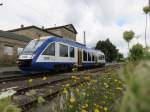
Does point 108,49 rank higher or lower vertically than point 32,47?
higher

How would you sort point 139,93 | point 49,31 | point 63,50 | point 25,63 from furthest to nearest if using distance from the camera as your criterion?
1. point 49,31
2. point 63,50
3. point 25,63
4. point 139,93

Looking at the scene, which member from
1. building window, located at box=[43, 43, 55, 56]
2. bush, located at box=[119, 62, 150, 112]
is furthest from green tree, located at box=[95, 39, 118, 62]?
bush, located at box=[119, 62, 150, 112]

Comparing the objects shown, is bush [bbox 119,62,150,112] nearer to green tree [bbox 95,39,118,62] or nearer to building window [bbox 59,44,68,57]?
building window [bbox 59,44,68,57]

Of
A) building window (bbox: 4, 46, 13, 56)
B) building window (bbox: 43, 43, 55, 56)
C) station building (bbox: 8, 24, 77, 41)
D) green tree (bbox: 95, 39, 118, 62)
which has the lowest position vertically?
building window (bbox: 43, 43, 55, 56)

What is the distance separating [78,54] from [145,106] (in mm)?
25242

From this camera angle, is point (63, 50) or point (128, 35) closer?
point (128, 35)

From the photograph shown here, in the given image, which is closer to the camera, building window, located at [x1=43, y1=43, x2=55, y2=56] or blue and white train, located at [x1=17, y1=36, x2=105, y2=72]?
blue and white train, located at [x1=17, y1=36, x2=105, y2=72]

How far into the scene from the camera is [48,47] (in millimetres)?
19500

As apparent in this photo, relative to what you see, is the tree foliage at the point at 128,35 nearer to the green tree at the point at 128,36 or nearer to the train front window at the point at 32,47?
the green tree at the point at 128,36

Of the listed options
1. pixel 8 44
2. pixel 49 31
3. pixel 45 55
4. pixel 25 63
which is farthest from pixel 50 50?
pixel 49 31

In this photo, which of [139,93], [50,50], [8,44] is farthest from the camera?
[8,44]

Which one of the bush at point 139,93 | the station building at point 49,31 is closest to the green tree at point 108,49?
the station building at point 49,31

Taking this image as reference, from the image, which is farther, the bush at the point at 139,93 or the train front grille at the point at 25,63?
the train front grille at the point at 25,63

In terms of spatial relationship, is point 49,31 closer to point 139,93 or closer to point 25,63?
point 25,63
